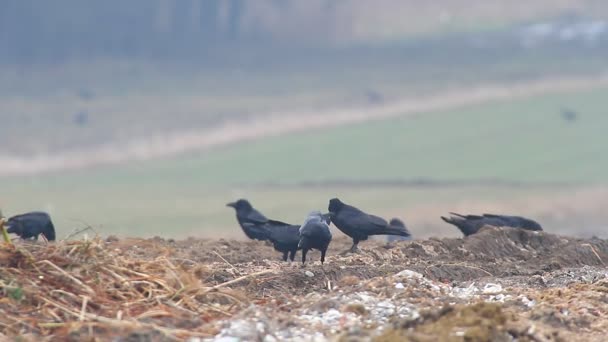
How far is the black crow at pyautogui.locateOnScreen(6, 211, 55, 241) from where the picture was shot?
61.4 feet

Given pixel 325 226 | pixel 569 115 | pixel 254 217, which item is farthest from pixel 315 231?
pixel 569 115

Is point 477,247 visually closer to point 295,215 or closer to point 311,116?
point 295,215

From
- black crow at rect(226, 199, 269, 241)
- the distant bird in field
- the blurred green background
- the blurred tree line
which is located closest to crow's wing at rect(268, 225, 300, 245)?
black crow at rect(226, 199, 269, 241)

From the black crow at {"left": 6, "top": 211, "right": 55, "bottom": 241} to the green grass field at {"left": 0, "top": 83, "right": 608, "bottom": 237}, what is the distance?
19827 millimetres

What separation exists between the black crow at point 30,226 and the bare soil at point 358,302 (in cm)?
238

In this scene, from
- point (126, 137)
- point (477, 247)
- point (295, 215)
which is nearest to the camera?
point (477, 247)

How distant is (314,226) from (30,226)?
15.2 feet

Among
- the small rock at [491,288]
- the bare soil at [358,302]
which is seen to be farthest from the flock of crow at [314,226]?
the small rock at [491,288]

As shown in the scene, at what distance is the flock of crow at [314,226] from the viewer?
15766 millimetres

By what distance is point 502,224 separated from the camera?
1947 cm

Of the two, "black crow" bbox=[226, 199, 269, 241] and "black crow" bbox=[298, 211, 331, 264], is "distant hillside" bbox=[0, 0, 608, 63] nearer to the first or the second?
"black crow" bbox=[226, 199, 269, 241]

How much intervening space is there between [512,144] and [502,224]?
151ft

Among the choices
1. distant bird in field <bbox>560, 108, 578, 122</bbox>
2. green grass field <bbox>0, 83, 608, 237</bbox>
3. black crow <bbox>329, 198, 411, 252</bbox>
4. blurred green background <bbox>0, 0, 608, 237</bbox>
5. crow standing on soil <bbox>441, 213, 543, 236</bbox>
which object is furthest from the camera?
distant bird in field <bbox>560, 108, 578, 122</bbox>

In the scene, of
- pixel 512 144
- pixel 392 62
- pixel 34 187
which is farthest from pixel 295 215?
pixel 392 62
